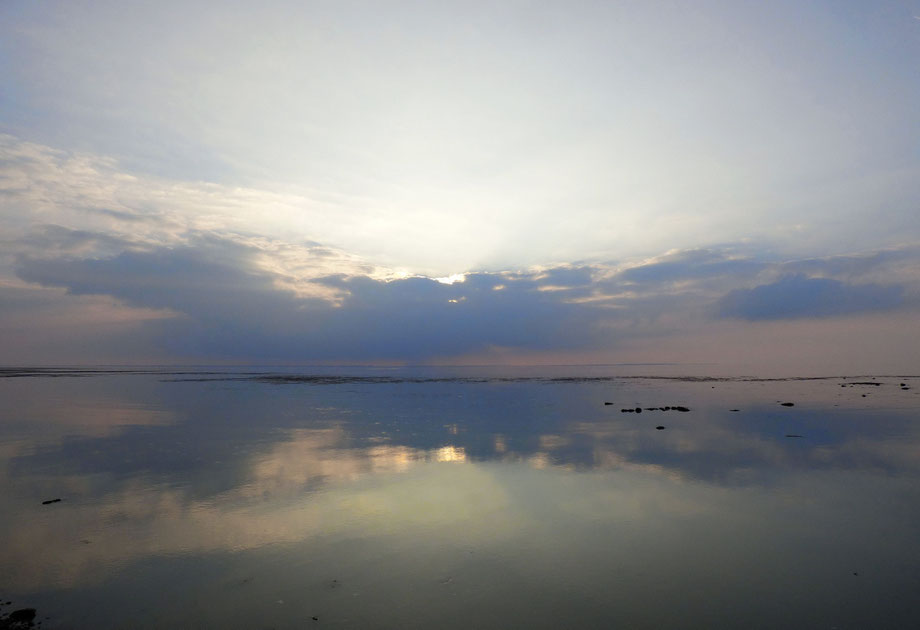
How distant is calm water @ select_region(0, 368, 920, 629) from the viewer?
1120 cm

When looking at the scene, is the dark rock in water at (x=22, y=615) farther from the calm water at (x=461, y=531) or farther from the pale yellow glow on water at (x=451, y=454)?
the pale yellow glow on water at (x=451, y=454)

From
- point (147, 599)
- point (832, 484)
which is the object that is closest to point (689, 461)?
point (832, 484)

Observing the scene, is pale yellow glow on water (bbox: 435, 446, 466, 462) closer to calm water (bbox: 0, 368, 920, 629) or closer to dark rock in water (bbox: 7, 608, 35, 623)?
calm water (bbox: 0, 368, 920, 629)

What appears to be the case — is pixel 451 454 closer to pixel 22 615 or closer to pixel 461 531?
pixel 461 531

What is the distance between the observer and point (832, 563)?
1356cm

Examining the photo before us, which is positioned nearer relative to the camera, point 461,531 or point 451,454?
point 461,531

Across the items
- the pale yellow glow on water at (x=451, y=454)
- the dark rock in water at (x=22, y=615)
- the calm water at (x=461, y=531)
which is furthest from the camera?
the pale yellow glow on water at (x=451, y=454)

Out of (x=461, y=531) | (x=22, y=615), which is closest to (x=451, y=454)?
(x=461, y=531)

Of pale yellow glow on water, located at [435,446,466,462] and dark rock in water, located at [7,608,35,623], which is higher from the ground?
pale yellow glow on water, located at [435,446,466,462]

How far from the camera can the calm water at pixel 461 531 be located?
1120 cm

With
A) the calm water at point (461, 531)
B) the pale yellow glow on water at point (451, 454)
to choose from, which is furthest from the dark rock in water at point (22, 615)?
the pale yellow glow on water at point (451, 454)

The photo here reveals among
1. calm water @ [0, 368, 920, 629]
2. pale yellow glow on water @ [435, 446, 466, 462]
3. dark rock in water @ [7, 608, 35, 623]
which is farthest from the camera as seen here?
pale yellow glow on water @ [435, 446, 466, 462]

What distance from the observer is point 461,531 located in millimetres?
16047

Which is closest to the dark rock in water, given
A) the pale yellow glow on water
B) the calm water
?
the calm water
